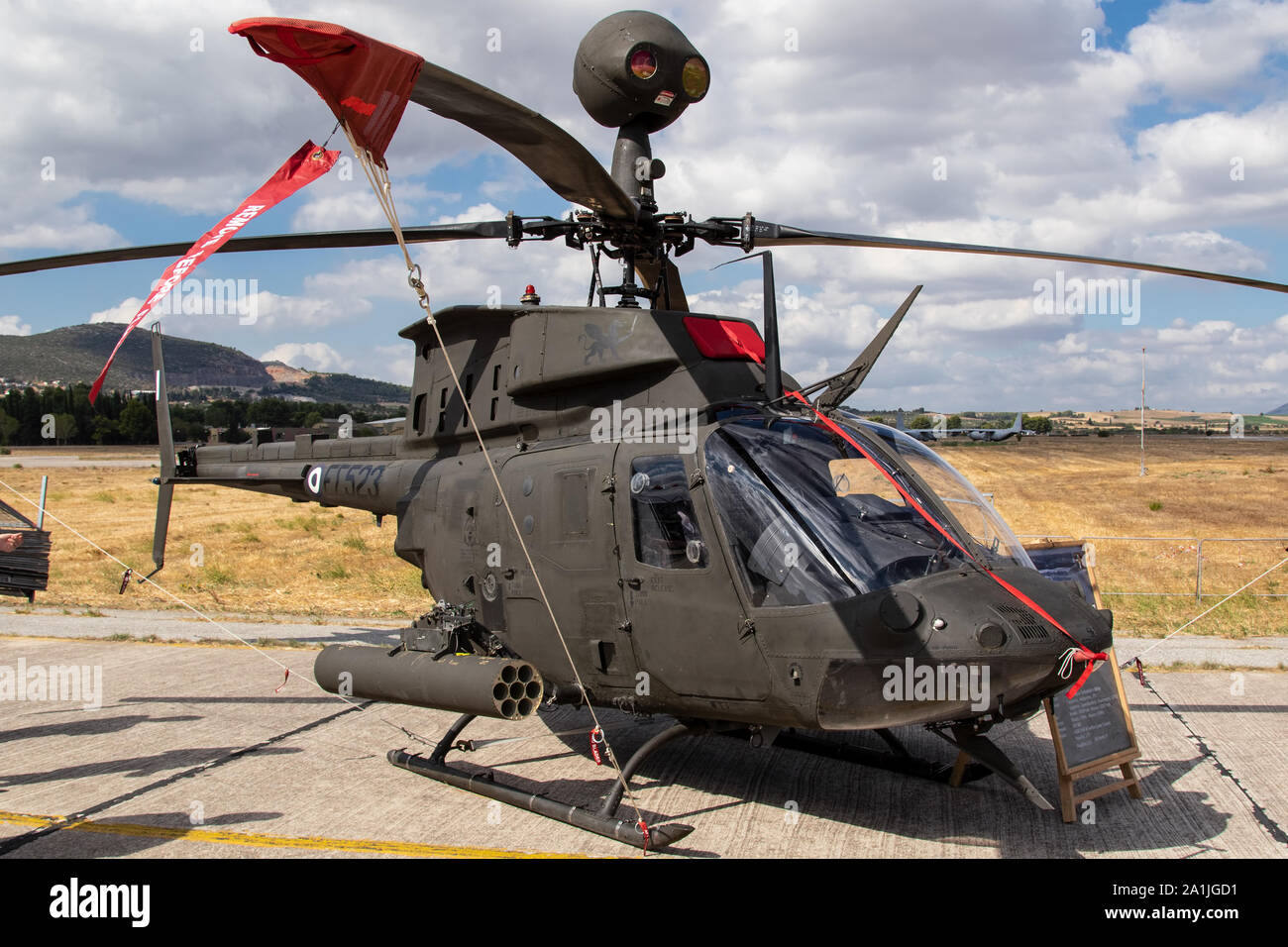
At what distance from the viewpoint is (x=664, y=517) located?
641 centimetres

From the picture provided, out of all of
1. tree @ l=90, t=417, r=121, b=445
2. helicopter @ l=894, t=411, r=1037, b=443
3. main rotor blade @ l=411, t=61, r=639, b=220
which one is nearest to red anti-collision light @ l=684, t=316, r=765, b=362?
main rotor blade @ l=411, t=61, r=639, b=220

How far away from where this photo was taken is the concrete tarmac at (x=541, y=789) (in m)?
6.24

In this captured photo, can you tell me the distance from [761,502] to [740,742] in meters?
3.61

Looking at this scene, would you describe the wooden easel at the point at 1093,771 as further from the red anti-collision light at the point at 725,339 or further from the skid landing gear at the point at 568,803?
the red anti-collision light at the point at 725,339

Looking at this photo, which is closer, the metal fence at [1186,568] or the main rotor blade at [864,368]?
the main rotor blade at [864,368]

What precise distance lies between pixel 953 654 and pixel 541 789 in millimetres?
3655

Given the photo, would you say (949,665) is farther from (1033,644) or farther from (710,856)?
(710,856)

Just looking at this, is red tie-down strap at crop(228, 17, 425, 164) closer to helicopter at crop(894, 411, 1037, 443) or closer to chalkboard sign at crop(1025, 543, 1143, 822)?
helicopter at crop(894, 411, 1037, 443)

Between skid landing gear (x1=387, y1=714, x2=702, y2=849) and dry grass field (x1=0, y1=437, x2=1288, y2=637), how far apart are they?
8557mm

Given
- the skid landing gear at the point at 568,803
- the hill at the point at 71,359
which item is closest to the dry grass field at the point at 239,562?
the skid landing gear at the point at 568,803

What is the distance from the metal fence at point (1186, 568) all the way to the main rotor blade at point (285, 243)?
11.4 metres

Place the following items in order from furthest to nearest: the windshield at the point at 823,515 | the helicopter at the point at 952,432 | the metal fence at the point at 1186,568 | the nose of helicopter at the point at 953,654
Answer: the metal fence at the point at 1186,568 < the helicopter at the point at 952,432 < the windshield at the point at 823,515 < the nose of helicopter at the point at 953,654
